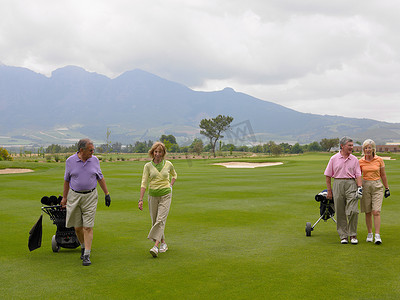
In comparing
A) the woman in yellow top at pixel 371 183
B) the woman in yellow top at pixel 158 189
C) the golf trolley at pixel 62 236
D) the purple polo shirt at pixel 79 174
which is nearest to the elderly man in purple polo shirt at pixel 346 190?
the woman in yellow top at pixel 371 183

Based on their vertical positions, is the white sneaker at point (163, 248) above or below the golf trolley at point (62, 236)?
below

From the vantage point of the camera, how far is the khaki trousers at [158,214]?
9078 mm

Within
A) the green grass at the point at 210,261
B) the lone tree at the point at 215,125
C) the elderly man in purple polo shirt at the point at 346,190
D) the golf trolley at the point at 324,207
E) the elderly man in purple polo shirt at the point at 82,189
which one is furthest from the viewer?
the lone tree at the point at 215,125

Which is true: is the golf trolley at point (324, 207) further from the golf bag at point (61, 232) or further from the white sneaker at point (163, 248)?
the golf bag at point (61, 232)

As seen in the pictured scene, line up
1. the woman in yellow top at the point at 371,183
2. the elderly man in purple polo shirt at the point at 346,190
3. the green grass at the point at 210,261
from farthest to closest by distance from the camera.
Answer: the woman in yellow top at the point at 371,183 → the elderly man in purple polo shirt at the point at 346,190 → the green grass at the point at 210,261

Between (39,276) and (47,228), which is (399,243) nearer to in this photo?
(39,276)

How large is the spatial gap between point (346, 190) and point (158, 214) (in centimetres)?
455

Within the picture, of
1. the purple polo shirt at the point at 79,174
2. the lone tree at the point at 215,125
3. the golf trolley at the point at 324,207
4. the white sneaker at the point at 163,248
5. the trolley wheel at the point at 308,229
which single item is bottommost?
the white sneaker at the point at 163,248

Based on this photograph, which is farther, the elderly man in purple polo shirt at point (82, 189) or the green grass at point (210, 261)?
the elderly man in purple polo shirt at point (82, 189)

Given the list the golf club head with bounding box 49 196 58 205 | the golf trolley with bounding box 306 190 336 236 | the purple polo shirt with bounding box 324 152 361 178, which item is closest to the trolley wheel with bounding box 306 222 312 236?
the golf trolley with bounding box 306 190 336 236

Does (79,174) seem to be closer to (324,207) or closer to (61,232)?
(61,232)

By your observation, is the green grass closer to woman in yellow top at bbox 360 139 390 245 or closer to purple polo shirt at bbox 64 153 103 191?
woman in yellow top at bbox 360 139 390 245

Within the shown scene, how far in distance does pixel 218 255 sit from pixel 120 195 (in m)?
12.6

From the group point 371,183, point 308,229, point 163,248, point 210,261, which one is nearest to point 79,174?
point 163,248
